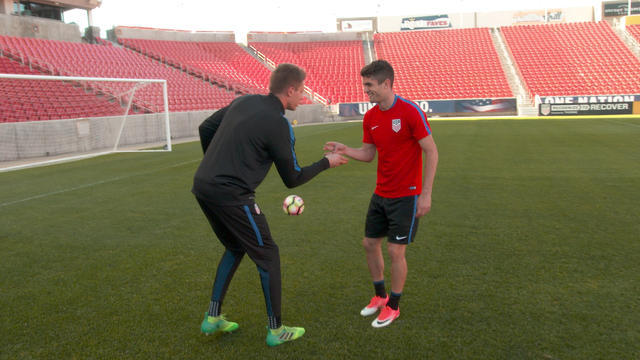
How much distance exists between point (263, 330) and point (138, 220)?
13.9 ft

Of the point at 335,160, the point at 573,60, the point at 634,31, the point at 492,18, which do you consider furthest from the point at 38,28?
the point at 634,31

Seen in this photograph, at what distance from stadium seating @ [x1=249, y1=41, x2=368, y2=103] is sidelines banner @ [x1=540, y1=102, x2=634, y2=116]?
14.2m

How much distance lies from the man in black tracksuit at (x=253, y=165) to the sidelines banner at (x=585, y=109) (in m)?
36.1

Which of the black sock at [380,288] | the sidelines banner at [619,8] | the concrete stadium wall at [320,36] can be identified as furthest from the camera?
the sidelines banner at [619,8]

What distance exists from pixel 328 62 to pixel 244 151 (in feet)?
147

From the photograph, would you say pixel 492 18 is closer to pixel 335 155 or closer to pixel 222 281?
pixel 335 155

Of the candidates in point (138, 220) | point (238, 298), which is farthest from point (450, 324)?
point (138, 220)

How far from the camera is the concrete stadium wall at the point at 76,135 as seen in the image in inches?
621

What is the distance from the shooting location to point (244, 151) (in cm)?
312

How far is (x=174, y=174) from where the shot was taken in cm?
1166

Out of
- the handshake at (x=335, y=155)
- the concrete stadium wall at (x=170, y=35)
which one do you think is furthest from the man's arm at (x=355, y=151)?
the concrete stadium wall at (x=170, y=35)

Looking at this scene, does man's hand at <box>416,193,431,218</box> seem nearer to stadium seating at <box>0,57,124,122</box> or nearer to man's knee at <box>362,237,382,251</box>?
man's knee at <box>362,237,382,251</box>

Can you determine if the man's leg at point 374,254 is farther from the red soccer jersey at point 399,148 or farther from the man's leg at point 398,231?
the red soccer jersey at point 399,148

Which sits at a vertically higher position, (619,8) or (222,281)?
(619,8)
